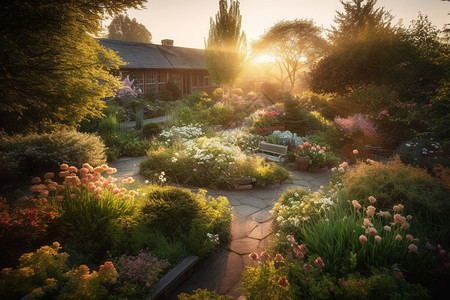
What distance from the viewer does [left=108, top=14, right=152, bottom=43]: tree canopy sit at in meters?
45.2

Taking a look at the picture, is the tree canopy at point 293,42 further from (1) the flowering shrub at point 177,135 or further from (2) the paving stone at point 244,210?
(2) the paving stone at point 244,210

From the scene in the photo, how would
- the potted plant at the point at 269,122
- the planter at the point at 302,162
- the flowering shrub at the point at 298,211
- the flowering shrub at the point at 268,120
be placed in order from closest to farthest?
the flowering shrub at the point at 298,211, the planter at the point at 302,162, the potted plant at the point at 269,122, the flowering shrub at the point at 268,120

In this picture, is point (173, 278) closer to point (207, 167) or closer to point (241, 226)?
point (241, 226)

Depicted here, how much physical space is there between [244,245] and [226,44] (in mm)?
20203

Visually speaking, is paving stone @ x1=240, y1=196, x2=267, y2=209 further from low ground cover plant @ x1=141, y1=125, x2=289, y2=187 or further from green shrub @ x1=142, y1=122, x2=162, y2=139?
green shrub @ x1=142, y1=122, x2=162, y2=139

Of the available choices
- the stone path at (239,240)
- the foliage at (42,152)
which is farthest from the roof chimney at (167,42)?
the foliage at (42,152)

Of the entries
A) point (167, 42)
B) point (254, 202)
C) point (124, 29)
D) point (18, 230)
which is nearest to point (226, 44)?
point (167, 42)

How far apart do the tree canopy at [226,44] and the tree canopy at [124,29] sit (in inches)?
1264

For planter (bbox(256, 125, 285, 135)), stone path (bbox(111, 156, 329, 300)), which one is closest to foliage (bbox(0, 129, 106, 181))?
stone path (bbox(111, 156, 329, 300))

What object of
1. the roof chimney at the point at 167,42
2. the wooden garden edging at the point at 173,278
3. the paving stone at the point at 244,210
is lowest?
the paving stone at the point at 244,210

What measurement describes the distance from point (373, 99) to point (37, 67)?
39.1ft

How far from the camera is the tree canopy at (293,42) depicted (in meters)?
29.6

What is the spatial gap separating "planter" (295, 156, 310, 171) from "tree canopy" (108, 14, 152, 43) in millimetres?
47828

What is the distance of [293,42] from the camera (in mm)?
31156
